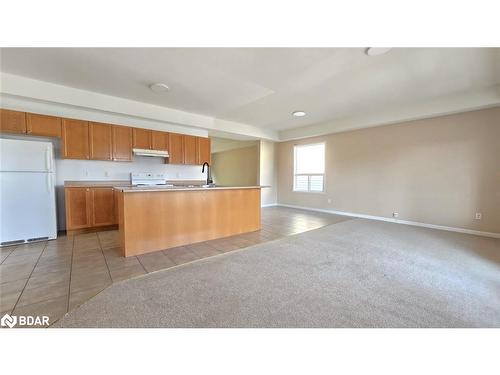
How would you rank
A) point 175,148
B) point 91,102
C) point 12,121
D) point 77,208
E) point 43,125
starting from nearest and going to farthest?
point 12,121
point 43,125
point 77,208
point 91,102
point 175,148

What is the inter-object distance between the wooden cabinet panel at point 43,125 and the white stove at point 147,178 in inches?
55.9

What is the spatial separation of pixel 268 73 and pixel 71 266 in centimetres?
359

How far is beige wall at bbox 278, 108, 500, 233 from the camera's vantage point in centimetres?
374

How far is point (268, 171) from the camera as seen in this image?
7.41 metres

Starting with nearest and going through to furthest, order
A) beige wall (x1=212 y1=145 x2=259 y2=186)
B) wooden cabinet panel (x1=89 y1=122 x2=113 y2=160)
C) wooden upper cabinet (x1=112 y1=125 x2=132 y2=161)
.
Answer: wooden cabinet panel (x1=89 y1=122 x2=113 y2=160) → wooden upper cabinet (x1=112 y1=125 x2=132 y2=161) → beige wall (x1=212 y1=145 x2=259 y2=186)

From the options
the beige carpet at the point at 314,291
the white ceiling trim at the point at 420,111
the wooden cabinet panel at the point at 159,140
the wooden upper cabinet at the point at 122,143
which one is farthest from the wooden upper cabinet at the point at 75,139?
the white ceiling trim at the point at 420,111

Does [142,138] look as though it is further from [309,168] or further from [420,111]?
[420,111]

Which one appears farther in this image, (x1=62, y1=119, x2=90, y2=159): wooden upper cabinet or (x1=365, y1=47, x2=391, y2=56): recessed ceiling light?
(x1=62, y1=119, x2=90, y2=159): wooden upper cabinet

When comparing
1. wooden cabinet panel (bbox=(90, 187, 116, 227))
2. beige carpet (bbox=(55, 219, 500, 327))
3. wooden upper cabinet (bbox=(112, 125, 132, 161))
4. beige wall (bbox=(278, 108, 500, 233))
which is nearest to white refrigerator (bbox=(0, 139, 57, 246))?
wooden cabinet panel (bbox=(90, 187, 116, 227))

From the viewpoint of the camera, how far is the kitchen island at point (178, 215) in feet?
8.80

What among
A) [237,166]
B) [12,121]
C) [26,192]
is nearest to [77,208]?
[26,192]

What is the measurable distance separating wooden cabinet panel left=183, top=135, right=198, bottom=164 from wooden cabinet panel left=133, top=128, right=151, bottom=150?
0.82m

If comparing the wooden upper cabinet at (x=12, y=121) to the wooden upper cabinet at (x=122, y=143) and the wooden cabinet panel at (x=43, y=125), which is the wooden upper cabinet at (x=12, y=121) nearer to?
the wooden cabinet panel at (x=43, y=125)

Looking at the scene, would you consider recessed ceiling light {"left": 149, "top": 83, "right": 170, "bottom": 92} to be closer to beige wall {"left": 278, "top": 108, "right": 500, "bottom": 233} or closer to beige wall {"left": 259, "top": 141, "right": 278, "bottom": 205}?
beige wall {"left": 259, "top": 141, "right": 278, "bottom": 205}
